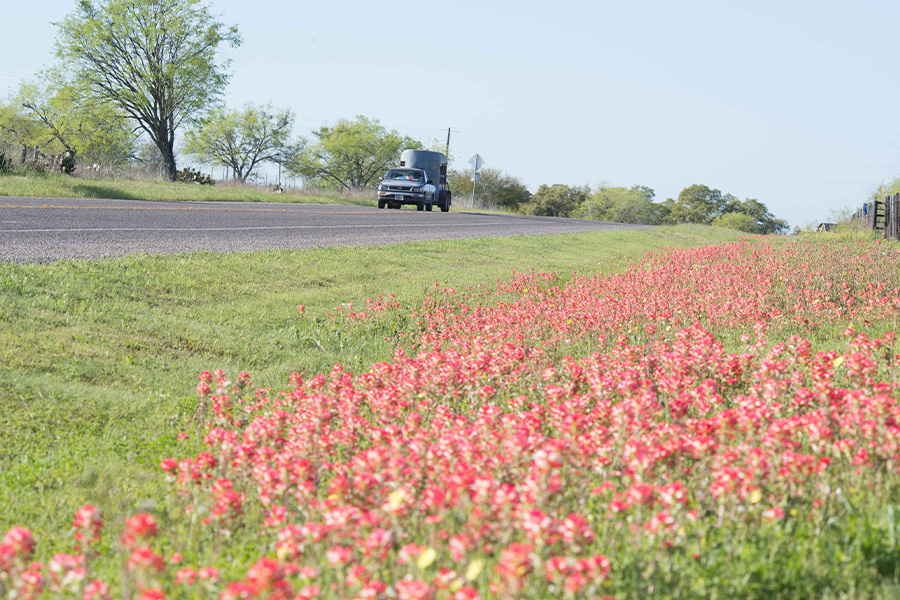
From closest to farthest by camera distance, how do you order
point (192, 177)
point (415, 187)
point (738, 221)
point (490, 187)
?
point (415, 187)
point (192, 177)
point (490, 187)
point (738, 221)

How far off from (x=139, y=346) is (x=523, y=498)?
594 cm

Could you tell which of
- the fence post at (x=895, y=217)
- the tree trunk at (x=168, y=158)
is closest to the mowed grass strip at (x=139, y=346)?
the fence post at (x=895, y=217)

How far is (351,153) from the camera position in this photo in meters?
92.2

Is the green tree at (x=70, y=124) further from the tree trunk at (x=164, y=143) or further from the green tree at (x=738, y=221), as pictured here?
the green tree at (x=738, y=221)

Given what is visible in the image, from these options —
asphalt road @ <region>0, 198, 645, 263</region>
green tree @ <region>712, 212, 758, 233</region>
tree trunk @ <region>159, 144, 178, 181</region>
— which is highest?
green tree @ <region>712, 212, 758, 233</region>

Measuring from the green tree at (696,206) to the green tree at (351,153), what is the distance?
140ft

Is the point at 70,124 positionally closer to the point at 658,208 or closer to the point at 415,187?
the point at 415,187

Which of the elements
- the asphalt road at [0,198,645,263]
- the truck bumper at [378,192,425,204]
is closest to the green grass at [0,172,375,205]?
the asphalt road at [0,198,645,263]

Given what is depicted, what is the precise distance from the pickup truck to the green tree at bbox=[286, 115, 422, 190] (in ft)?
169

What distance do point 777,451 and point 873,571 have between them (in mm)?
565

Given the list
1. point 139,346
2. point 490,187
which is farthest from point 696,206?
point 139,346

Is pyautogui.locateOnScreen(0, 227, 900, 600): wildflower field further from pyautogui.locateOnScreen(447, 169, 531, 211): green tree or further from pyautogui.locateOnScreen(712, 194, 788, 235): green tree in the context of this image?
pyautogui.locateOnScreen(712, 194, 788, 235): green tree

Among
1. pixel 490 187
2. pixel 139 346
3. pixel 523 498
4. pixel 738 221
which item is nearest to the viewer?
pixel 523 498

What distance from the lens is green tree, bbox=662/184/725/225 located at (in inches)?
4392
